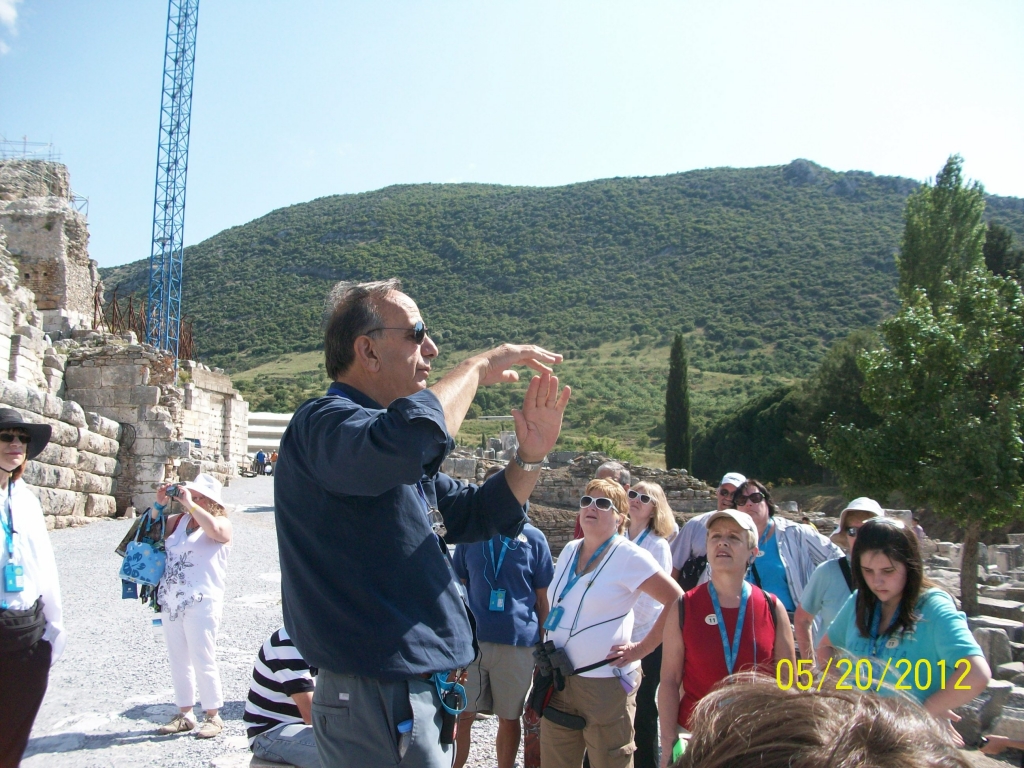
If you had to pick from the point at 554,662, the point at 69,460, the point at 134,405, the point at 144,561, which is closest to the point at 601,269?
the point at 134,405

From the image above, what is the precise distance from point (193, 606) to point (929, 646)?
414 centimetres

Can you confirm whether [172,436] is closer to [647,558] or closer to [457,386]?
[647,558]

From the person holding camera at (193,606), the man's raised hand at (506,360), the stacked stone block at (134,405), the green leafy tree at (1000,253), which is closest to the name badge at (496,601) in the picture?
the person holding camera at (193,606)

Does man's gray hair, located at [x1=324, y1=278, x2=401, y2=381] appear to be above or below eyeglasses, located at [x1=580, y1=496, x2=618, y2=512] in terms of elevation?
above

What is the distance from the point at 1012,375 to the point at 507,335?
193ft

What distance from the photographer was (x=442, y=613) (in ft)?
6.64

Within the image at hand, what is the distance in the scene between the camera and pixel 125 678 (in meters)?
5.83

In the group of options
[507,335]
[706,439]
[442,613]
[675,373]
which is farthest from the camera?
[507,335]

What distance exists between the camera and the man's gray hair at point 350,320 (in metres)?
2.26

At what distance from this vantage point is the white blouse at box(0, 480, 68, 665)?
3.43 meters

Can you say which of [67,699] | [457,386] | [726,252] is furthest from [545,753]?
[726,252]

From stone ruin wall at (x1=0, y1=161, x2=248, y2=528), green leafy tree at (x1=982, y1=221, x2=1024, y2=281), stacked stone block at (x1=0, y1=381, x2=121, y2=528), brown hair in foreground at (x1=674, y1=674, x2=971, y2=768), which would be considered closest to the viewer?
brown hair in foreground at (x1=674, y1=674, x2=971, y2=768)

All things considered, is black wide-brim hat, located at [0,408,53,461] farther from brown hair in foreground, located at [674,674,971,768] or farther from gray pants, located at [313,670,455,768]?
brown hair in foreground, located at [674,674,971,768]

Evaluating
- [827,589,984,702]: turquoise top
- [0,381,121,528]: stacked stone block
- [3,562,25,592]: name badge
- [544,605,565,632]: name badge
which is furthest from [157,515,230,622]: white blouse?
[0,381,121,528]: stacked stone block
